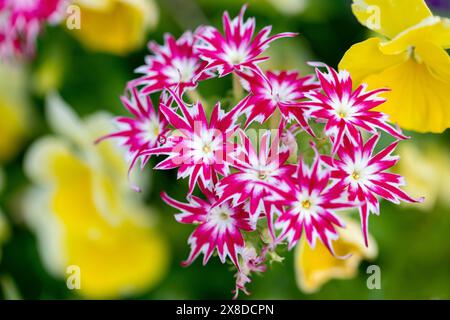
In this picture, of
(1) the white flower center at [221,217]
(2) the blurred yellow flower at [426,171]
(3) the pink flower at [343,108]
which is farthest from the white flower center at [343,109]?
(2) the blurred yellow flower at [426,171]

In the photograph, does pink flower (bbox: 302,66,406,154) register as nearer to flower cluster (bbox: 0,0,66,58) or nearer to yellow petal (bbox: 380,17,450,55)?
yellow petal (bbox: 380,17,450,55)

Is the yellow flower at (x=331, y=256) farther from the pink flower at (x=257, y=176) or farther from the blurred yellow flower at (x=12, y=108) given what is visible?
the blurred yellow flower at (x=12, y=108)

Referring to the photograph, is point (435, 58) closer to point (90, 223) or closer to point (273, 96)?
point (273, 96)

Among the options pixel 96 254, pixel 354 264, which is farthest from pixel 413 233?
pixel 96 254

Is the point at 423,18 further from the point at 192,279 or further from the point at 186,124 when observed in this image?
the point at 192,279

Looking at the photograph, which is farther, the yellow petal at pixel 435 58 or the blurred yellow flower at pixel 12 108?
the blurred yellow flower at pixel 12 108
